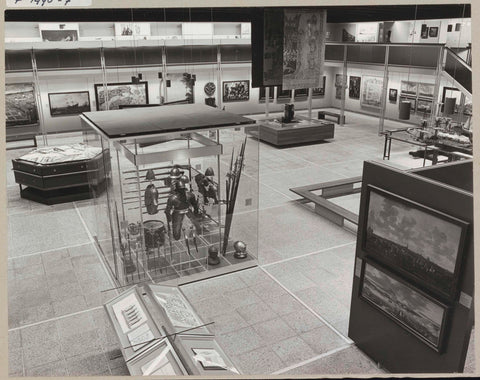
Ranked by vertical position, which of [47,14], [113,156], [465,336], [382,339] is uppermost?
[47,14]

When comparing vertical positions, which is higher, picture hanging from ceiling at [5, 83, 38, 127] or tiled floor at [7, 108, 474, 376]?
picture hanging from ceiling at [5, 83, 38, 127]

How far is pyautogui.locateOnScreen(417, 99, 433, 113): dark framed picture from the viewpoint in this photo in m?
19.6

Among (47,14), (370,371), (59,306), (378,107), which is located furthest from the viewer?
(378,107)

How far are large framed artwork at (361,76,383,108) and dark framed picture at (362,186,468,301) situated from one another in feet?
59.8

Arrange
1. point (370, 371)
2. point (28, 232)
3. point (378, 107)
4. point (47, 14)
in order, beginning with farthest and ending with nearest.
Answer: point (378, 107), point (47, 14), point (28, 232), point (370, 371)

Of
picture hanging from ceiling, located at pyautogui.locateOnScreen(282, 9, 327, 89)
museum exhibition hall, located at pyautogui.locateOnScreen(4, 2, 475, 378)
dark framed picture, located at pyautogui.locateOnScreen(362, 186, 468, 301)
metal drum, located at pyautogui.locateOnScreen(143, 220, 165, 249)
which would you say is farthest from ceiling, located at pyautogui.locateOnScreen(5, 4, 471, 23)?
dark framed picture, located at pyautogui.locateOnScreen(362, 186, 468, 301)

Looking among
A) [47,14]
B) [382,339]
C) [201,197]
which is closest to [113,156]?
[201,197]

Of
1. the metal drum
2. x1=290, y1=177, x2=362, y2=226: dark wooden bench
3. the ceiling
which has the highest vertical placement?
the ceiling

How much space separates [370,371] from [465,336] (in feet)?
4.70

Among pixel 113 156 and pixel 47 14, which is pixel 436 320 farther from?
pixel 47 14

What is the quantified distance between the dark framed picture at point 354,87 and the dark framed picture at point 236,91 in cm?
591

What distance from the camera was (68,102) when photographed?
18672mm

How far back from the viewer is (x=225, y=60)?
2048 centimetres

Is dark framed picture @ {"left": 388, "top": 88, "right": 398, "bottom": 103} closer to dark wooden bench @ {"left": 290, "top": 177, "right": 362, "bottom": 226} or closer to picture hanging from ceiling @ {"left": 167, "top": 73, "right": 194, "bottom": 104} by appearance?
picture hanging from ceiling @ {"left": 167, "top": 73, "right": 194, "bottom": 104}
